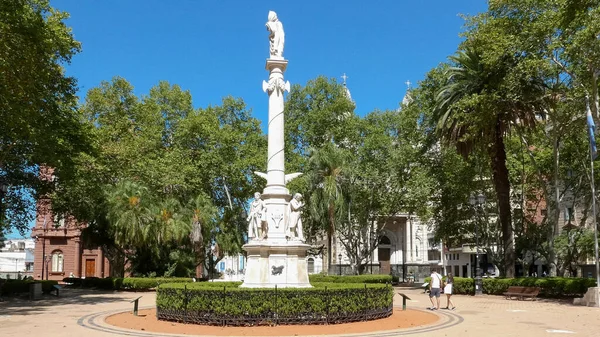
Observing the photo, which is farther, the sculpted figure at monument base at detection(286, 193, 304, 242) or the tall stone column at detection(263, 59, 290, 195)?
the tall stone column at detection(263, 59, 290, 195)

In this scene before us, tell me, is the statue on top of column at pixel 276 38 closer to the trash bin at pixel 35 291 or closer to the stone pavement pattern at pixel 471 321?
the stone pavement pattern at pixel 471 321

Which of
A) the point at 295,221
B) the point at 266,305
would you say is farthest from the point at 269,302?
the point at 295,221

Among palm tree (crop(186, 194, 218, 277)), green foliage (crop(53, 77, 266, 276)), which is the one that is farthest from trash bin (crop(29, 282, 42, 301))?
palm tree (crop(186, 194, 218, 277))

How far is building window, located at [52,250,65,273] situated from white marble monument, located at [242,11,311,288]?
164 feet

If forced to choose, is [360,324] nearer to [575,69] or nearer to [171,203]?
[575,69]

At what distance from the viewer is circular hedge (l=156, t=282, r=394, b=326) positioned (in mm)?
14883

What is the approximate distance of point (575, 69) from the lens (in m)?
24.6

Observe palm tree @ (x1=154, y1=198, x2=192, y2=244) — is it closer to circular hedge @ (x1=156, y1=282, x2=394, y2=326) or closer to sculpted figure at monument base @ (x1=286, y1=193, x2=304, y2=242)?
sculpted figure at monument base @ (x1=286, y1=193, x2=304, y2=242)

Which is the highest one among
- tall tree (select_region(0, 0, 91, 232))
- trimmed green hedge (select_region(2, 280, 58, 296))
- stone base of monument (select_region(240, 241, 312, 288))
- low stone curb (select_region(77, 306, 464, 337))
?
tall tree (select_region(0, 0, 91, 232))

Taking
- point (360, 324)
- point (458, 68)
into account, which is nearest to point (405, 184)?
point (458, 68)

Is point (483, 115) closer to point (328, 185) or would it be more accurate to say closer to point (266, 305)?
point (328, 185)

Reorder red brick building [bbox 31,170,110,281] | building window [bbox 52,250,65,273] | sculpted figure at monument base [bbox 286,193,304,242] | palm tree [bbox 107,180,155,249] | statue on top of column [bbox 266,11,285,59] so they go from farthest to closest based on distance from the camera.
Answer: building window [bbox 52,250,65,273] → red brick building [bbox 31,170,110,281] → palm tree [bbox 107,180,155,249] → statue on top of column [bbox 266,11,285,59] → sculpted figure at monument base [bbox 286,193,304,242]

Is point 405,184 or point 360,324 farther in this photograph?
point 405,184

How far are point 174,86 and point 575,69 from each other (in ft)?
114
